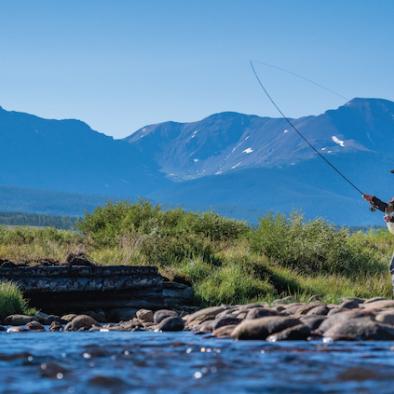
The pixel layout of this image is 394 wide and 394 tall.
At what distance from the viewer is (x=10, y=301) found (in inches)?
798

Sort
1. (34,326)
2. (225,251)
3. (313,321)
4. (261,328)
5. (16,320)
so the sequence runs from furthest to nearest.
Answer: (225,251)
(16,320)
(34,326)
(313,321)
(261,328)

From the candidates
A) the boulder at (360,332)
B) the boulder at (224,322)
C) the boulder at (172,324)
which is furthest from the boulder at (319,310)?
the boulder at (360,332)

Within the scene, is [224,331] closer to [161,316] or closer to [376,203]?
[161,316]

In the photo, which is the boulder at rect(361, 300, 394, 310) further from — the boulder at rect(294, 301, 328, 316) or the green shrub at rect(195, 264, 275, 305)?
the green shrub at rect(195, 264, 275, 305)

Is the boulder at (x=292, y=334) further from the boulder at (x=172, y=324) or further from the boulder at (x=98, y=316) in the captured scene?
the boulder at (x=98, y=316)

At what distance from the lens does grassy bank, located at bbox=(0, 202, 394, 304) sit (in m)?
24.9

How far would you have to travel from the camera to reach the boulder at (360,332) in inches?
568

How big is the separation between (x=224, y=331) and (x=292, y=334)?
1.63 meters

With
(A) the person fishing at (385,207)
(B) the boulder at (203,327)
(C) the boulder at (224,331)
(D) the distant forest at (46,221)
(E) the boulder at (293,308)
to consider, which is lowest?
(D) the distant forest at (46,221)

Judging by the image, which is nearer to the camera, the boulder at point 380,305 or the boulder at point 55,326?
the boulder at point 380,305

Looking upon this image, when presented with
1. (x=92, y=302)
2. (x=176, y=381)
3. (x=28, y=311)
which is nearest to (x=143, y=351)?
(x=176, y=381)

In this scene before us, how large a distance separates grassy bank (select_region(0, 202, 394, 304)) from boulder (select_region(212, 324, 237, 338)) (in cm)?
774

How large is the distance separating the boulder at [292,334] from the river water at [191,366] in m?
0.38

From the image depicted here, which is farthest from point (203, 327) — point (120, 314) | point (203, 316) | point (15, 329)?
point (120, 314)
